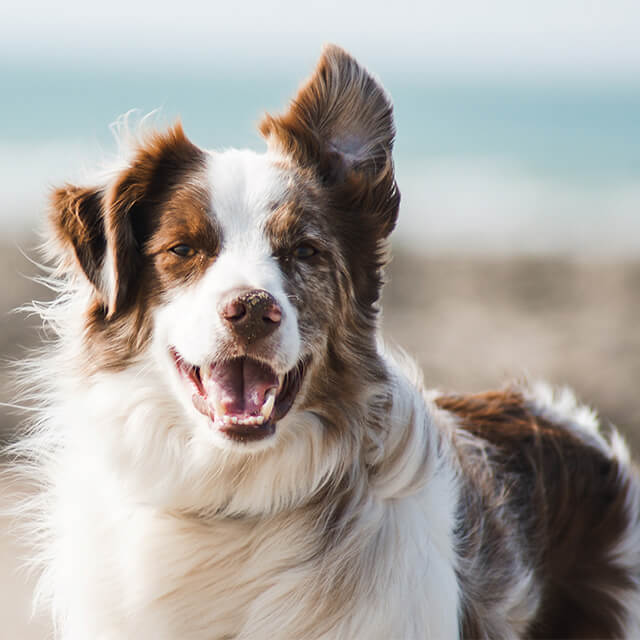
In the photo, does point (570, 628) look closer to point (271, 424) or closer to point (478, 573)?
point (478, 573)

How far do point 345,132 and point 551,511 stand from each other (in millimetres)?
1849

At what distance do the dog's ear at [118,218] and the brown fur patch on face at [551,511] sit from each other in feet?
5.13

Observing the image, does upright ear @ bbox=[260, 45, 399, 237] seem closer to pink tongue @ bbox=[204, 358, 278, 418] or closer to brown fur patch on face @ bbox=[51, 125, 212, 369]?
brown fur patch on face @ bbox=[51, 125, 212, 369]

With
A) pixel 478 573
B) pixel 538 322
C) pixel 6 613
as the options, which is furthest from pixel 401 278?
pixel 478 573

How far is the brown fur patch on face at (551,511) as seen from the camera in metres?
4.21

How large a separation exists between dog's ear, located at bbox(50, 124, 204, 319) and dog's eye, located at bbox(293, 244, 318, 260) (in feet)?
1.71

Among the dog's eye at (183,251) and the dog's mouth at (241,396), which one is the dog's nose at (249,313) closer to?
the dog's mouth at (241,396)

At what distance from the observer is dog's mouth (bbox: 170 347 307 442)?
3.35 metres

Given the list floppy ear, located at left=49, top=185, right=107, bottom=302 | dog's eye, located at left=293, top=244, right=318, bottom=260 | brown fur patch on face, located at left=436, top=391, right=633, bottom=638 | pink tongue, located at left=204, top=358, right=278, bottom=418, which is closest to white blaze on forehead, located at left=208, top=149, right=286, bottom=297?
dog's eye, located at left=293, top=244, right=318, bottom=260

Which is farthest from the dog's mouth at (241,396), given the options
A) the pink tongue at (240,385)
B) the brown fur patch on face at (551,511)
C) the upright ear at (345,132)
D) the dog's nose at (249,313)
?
the brown fur patch on face at (551,511)

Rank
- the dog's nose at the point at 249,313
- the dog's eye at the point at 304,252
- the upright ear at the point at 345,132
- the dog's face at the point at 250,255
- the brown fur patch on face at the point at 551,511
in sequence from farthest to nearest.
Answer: the brown fur patch on face at the point at 551,511
the upright ear at the point at 345,132
the dog's eye at the point at 304,252
the dog's face at the point at 250,255
the dog's nose at the point at 249,313

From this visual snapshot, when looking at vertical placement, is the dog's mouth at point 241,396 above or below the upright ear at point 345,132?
below

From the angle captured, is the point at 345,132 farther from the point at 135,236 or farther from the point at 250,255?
the point at 135,236

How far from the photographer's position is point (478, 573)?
3.96m
